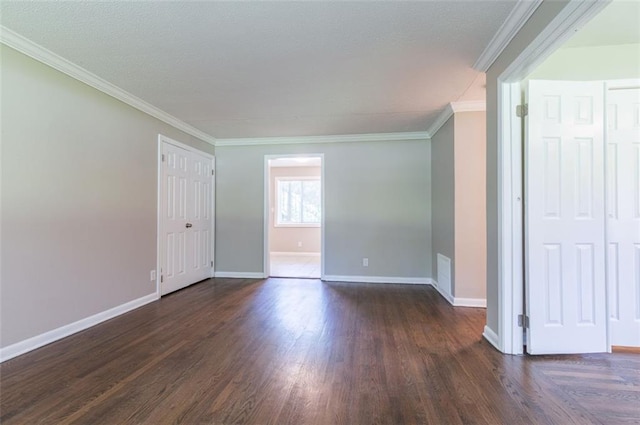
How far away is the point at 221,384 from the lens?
1.79m

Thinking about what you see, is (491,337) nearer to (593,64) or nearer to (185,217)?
(593,64)

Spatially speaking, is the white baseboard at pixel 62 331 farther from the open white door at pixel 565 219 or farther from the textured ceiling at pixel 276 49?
the open white door at pixel 565 219

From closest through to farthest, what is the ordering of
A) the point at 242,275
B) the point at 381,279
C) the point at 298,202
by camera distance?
the point at 381,279
the point at 242,275
the point at 298,202

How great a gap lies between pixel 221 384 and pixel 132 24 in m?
2.39

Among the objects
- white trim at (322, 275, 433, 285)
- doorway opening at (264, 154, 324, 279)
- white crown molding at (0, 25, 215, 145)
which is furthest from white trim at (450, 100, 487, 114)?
doorway opening at (264, 154, 324, 279)

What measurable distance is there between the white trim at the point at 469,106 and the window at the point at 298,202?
4965mm

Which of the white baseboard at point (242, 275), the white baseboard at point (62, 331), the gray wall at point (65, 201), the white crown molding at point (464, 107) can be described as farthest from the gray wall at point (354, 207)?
the white baseboard at point (62, 331)

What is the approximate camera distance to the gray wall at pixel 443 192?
3.47m

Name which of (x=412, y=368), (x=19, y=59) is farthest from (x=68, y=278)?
(x=412, y=368)

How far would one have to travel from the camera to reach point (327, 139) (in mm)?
4664

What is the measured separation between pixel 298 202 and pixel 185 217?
4.19 metres

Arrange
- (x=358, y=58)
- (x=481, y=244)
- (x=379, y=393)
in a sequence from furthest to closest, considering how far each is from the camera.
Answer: (x=481, y=244)
(x=358, y=58)
(x=379, y=393)

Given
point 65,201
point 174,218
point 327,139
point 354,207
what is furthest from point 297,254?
point 65,201

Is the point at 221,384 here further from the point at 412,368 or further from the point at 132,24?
the point at 132,24
